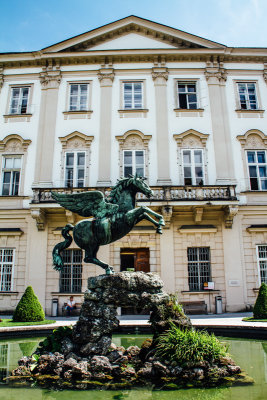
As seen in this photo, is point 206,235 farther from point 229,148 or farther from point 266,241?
point 229,148

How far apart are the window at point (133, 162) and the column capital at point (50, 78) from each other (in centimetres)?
643

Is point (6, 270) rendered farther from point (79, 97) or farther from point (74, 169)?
point (79, 97)

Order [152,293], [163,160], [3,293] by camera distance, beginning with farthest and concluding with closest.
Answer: [163,160], [3,293], [152,293]

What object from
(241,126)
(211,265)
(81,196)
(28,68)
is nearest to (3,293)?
(211,265)

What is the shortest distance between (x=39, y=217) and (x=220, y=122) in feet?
38.7

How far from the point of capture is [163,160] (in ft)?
63.6

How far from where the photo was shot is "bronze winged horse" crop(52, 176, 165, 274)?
7.84 m

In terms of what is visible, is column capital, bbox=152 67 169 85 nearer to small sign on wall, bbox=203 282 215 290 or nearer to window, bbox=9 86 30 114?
window, bbox=9 86 30 114

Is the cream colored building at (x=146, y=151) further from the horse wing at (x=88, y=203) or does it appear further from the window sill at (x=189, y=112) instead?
the horse wing at (x=88, y=203)

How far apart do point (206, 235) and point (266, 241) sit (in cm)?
330

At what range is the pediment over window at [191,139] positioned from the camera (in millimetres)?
19750

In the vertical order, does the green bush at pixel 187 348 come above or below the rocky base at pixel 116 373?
above

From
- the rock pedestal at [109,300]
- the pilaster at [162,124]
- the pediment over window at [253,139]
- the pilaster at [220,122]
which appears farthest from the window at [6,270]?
the pediment over window at [253,139]

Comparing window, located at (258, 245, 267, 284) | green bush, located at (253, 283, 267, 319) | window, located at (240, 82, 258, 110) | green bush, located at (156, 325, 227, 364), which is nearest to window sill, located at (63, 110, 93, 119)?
window, located at (240, 82, 258, 110)
